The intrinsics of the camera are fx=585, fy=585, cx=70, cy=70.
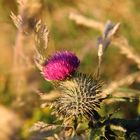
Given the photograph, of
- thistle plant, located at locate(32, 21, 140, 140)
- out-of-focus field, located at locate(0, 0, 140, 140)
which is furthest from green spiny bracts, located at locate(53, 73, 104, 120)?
out-of-focus field, located at locate(0, 0, 140, 140)

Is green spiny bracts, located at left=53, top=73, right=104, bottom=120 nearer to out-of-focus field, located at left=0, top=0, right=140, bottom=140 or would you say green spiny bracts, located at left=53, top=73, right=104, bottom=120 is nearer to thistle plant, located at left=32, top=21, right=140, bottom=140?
thistle plant, located at left=32, top=21, right=140, bottom=140

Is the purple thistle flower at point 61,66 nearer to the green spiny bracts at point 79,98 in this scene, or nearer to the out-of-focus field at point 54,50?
the green spiny bracts at point 79,98

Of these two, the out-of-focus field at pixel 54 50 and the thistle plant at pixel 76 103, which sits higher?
the out-of-focus field at pixel 54 50

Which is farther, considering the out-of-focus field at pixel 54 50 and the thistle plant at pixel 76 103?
the out-of-focus field at pixel 54 50

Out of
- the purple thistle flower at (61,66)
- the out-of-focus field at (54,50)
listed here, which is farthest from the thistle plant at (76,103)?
the out-of-focus field at (54,50)

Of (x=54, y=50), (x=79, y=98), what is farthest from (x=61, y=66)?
(x=54, y=50)
